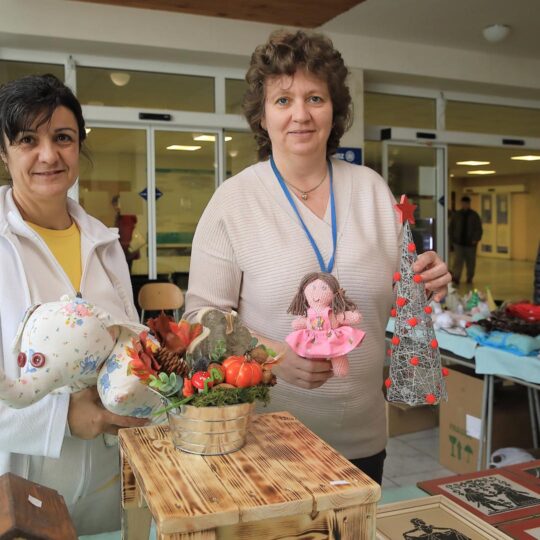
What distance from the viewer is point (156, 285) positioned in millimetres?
3822

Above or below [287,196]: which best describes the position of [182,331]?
below

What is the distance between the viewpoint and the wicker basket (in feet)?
2.80

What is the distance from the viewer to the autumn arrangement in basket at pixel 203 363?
2.79 ft

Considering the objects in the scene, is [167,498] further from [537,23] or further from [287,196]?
[537,23]

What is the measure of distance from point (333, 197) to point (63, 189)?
24.7 inches

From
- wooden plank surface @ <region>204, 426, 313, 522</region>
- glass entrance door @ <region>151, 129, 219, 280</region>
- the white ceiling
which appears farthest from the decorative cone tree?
glass entrance door @ <region>151, 129, 219, 280</region>

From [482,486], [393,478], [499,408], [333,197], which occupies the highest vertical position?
[333,197]

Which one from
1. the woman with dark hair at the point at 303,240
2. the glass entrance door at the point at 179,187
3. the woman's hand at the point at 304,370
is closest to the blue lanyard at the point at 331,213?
the woman with dark hair at the point at 303,240

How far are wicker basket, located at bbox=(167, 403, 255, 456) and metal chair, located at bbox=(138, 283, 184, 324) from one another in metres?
2.84

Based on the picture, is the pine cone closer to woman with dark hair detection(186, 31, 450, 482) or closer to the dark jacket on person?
woman with dark hair detection(186, 31, 450, 482)

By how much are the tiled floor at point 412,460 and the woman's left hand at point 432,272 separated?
2.32 m

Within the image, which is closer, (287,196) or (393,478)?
(287,196)

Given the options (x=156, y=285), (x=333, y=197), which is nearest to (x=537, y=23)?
(x=156, y=285)

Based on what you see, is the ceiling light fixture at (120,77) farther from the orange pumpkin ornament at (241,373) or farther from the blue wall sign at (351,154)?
the orange pumpkin ornament at (241,373)
